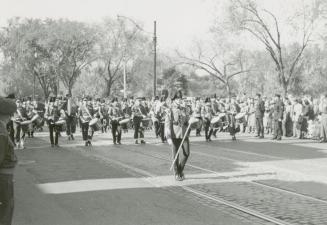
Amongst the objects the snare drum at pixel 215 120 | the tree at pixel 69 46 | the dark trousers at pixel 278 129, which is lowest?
the dark trousers at pixel 278 129

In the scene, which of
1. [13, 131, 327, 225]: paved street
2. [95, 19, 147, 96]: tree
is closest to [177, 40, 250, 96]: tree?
[95, 19, 147, 96]: tree

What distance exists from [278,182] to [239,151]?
7175mm

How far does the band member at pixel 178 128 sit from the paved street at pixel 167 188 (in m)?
0.39

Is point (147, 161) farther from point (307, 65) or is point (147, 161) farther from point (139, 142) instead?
point (307, 65)

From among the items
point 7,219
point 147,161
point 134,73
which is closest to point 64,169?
point 147,161

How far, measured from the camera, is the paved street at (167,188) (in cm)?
861

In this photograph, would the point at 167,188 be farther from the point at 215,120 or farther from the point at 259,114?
the point at 259,114

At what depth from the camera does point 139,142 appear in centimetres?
2356

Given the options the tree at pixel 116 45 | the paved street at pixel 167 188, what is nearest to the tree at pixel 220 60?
the tree at pixel 116 45

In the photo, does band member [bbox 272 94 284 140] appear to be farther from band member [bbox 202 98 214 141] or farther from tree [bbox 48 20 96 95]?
tree [bbox 48 20 96 95]

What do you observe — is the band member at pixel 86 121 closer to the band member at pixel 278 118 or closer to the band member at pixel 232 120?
the band member at pixel 232 120

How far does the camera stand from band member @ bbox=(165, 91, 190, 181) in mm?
12406

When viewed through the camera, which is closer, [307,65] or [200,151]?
[200,151]

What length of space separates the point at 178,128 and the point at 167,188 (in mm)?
1679
